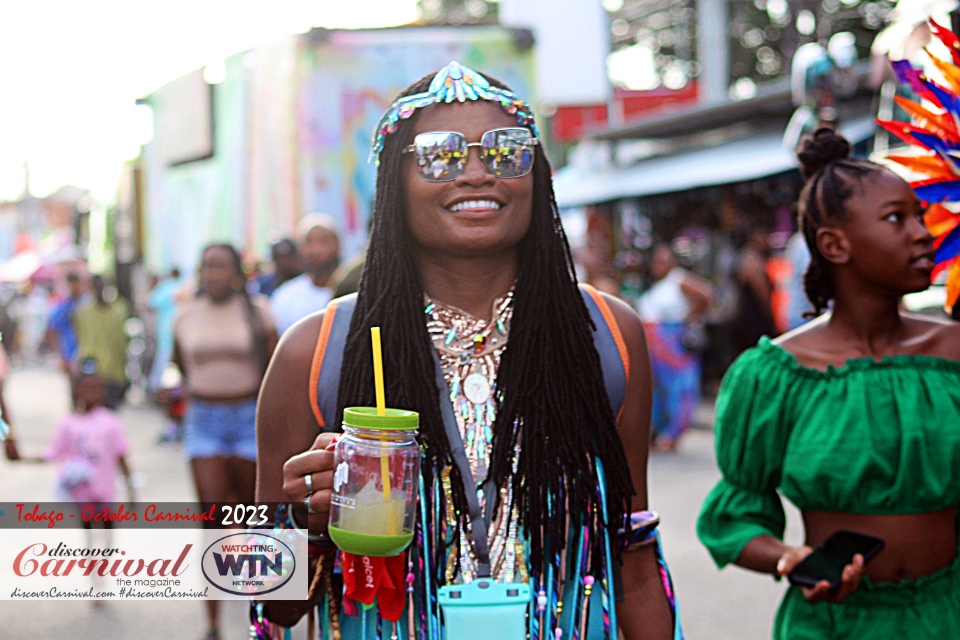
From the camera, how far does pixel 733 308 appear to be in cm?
1365

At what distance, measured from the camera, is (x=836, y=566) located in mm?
2746

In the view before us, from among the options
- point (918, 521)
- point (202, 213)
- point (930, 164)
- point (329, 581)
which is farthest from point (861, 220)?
point (202, 213)

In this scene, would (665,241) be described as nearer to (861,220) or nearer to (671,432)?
(671,432)

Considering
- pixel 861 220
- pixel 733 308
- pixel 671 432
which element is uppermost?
pixel 861 220

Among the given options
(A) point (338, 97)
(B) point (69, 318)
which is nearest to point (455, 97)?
(A) point (338, 97)

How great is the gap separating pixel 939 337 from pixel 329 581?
5.71 ft

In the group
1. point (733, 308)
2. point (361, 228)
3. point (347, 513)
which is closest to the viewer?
point (347, 513)

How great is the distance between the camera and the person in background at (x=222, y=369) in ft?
19.6

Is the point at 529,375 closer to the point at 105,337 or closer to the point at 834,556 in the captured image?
the point at 834,556

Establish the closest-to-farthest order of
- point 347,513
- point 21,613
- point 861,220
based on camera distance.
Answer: point 347,513, point 861,220, point 21,613

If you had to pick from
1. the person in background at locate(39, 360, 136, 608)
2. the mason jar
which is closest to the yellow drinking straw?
the mason jar

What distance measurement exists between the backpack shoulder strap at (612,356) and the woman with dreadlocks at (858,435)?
81 centimetres

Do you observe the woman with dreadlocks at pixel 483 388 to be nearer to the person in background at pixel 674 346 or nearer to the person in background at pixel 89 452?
the person in background at pixel 89 452

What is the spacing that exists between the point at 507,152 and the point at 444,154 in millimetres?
118
